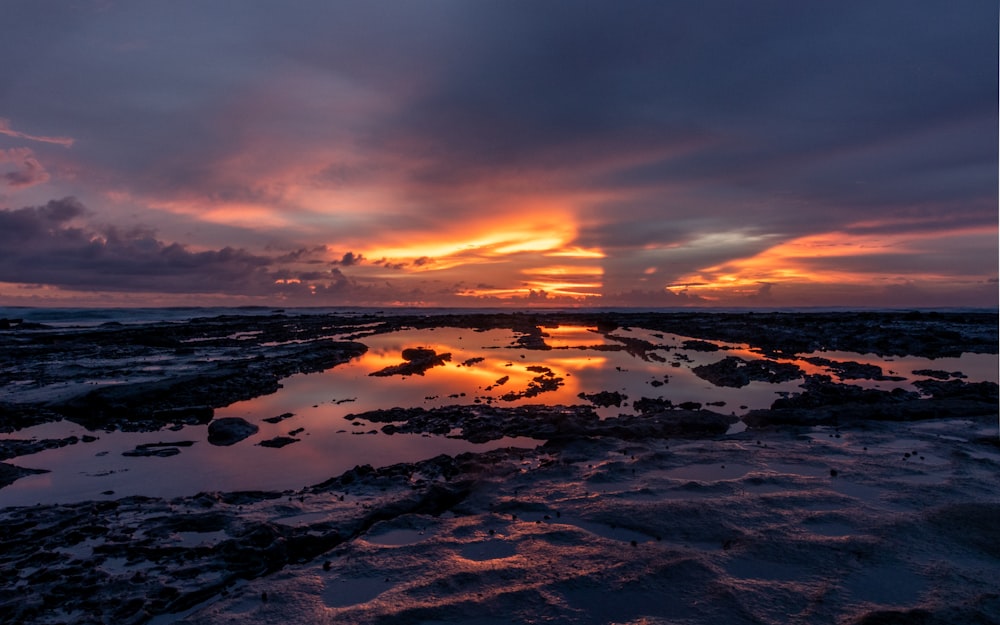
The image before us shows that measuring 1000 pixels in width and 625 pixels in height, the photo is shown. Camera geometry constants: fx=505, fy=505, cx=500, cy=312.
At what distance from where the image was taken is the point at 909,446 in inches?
581

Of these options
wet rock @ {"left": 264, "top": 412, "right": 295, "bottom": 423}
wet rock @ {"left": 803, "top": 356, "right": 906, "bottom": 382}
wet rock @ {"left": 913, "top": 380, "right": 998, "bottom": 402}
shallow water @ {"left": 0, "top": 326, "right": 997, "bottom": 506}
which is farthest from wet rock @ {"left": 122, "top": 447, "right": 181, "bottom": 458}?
wet rock @ {"left": 803, "top": 356, "right": 906, "bottom": 382}

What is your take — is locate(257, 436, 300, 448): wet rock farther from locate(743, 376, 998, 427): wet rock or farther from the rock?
locate(743, 376, 998, 427): wet rock

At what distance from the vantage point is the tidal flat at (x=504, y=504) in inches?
304

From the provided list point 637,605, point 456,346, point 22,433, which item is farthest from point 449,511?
point 456,346

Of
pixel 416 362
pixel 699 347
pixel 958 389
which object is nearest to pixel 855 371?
pixel 958 389

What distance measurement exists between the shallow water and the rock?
0.39m

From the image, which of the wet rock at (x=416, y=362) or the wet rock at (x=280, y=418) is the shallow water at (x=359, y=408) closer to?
the wet rock at (x=280, y=418)

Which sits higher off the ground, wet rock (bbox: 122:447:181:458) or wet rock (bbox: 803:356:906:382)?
wet rock (bbox: 803:356:906:382)

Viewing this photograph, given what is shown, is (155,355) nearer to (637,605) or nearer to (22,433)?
(22,433)

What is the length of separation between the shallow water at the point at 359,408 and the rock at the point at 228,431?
1.29ft

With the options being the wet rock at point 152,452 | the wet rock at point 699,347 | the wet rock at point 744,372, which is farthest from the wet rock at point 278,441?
the wet rock at point 699,347

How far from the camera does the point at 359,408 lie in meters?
21.7

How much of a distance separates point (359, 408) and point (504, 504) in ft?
39.8

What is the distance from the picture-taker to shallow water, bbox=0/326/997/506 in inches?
528
